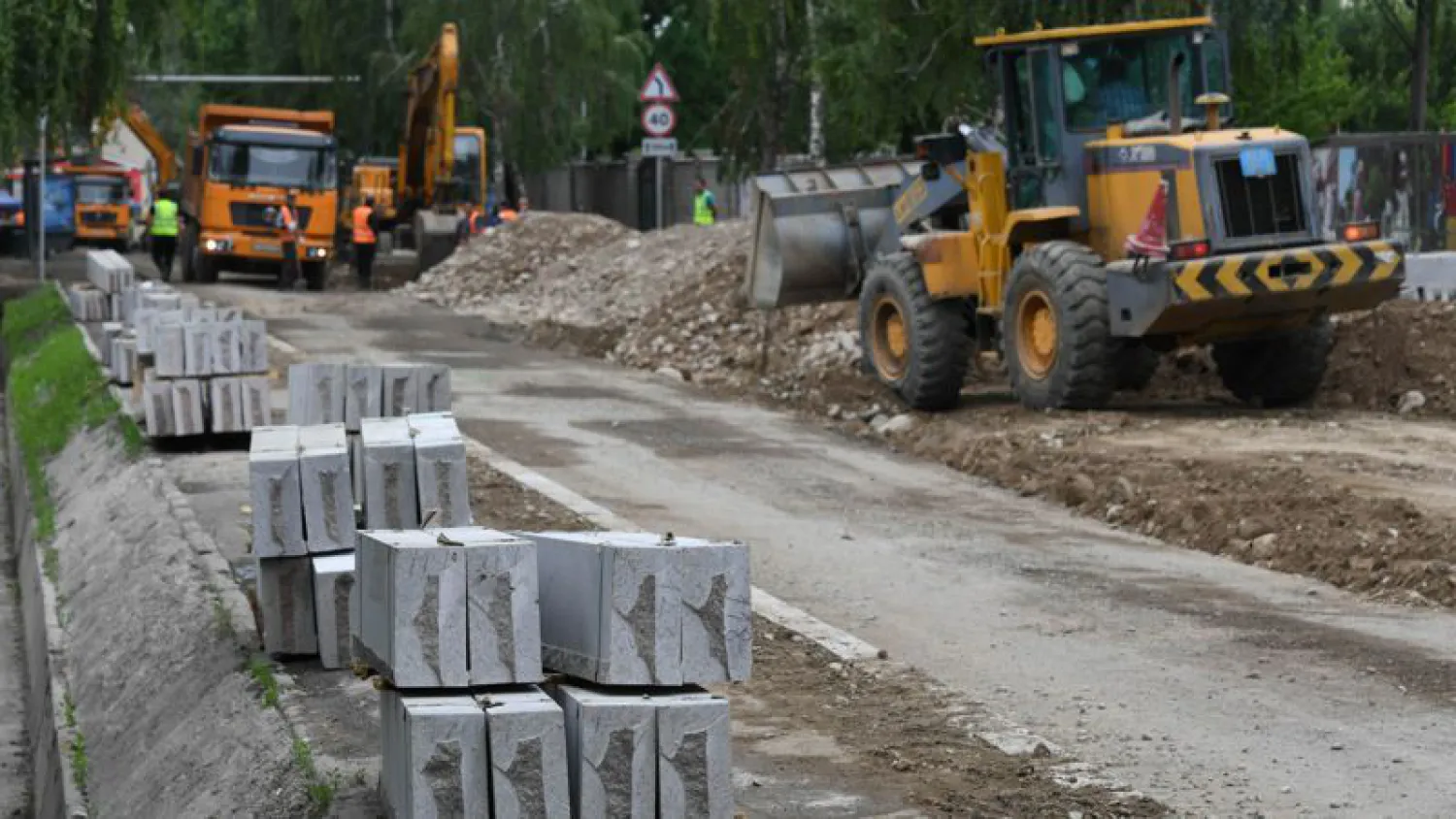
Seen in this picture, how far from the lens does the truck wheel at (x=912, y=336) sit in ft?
63.4

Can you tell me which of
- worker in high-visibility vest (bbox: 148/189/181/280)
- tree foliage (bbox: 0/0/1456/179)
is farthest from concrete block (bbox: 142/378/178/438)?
worker in high-visibility vest (bbox: 148/189/181/280)

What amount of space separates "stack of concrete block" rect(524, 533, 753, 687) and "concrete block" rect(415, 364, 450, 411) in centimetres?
595

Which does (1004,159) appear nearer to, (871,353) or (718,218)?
(871,353)

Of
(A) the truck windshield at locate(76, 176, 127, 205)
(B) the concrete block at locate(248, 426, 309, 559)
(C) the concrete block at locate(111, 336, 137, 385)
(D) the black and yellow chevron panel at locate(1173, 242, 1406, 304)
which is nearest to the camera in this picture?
(B) the concrete block at locate(248, 426, 309, 559)

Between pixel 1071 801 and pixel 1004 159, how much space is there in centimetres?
1198

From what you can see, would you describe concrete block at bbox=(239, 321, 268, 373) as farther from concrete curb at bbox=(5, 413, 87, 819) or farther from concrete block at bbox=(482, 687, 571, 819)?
concrete block at bbox=(482, 687, 571, 819)

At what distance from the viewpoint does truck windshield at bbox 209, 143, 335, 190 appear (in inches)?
1618

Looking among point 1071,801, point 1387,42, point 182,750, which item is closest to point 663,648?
point 1071,801

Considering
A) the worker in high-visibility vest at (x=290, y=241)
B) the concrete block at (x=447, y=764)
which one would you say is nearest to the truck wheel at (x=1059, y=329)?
the concrete block at (x=447, y=764)

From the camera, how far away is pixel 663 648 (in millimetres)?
6871

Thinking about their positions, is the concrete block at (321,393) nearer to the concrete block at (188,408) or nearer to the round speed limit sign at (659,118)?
the concrete block at (188,408)

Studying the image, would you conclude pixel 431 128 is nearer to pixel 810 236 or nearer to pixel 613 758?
pixel 810 236

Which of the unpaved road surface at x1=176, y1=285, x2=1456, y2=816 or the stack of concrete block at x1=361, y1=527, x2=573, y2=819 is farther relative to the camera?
the unpaved road surface at x1=176, y1=285, x2=1456, y2=816

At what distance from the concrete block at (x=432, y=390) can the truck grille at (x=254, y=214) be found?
92.7 feet
